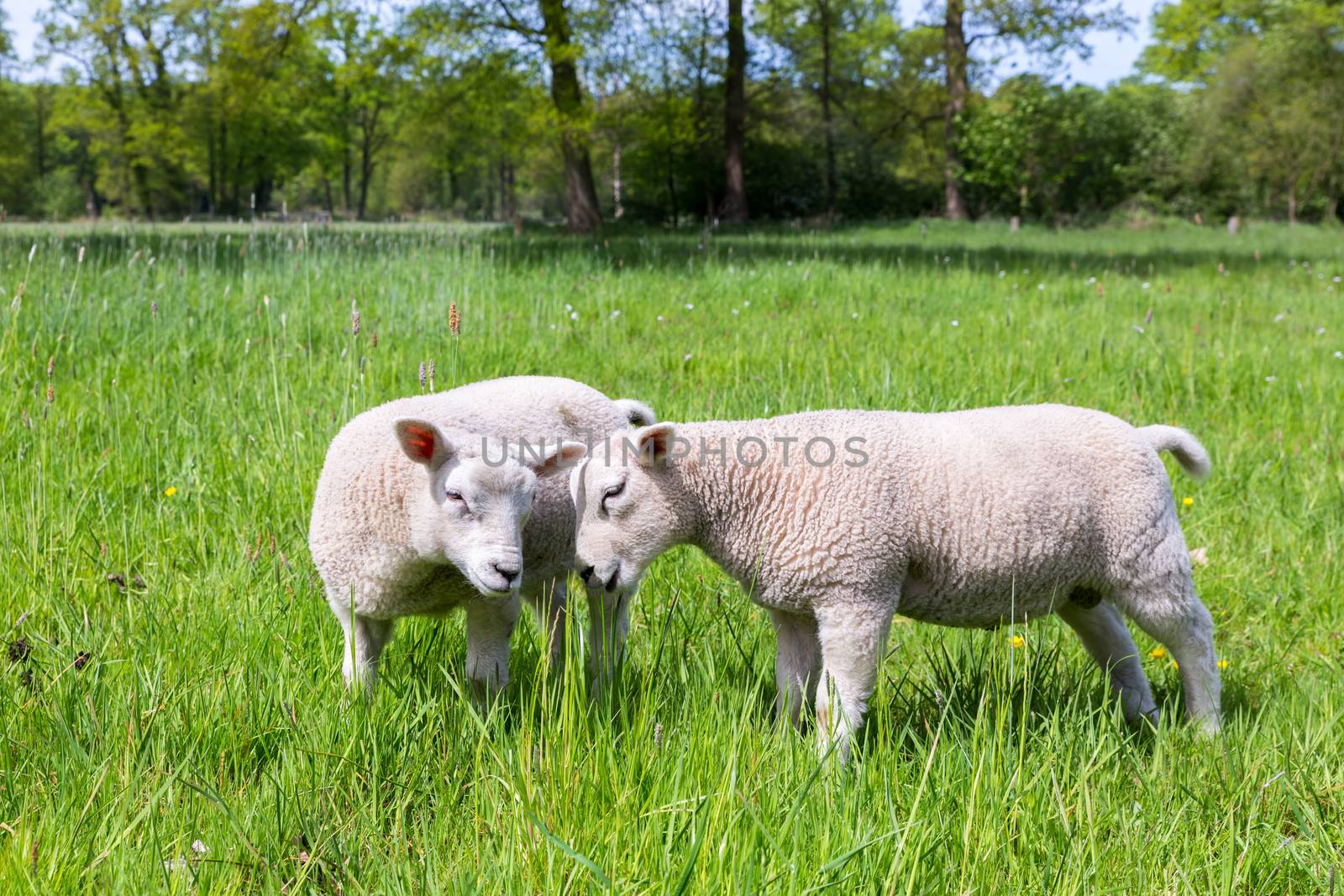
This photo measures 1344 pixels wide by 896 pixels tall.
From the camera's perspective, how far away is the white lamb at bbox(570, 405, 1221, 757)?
2365mm

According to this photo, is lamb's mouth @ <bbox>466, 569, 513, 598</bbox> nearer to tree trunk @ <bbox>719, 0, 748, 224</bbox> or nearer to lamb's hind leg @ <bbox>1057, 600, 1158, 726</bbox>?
lamb's hind leg @ <bbox>1057, 600, 1158, 726</bbox>

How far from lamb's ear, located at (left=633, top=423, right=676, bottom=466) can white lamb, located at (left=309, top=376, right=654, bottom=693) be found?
0.68ft

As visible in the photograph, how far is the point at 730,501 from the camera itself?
2.48 metres

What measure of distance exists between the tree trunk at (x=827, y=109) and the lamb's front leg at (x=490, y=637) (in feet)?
98.9

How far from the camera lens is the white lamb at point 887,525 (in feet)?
7.76

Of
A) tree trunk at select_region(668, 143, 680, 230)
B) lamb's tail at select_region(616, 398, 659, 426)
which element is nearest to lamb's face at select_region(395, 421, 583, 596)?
lamb's tail at select_region(616, 398, 659, 426)

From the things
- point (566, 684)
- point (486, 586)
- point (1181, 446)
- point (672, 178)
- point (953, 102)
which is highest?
point (953, 102)

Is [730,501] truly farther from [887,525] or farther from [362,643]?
[362,643]

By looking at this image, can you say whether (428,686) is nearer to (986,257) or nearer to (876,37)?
(986,257)

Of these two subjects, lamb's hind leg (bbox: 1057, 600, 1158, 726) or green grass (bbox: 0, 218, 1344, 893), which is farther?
lamb's hind leg (bbox: 1057, 600, 1158, 726)

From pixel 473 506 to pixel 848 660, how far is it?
0.97 m

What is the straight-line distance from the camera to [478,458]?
236 cm

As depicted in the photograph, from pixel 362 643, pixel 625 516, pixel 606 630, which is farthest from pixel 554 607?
pixel 625 516

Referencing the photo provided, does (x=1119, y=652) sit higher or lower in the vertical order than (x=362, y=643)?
lower
